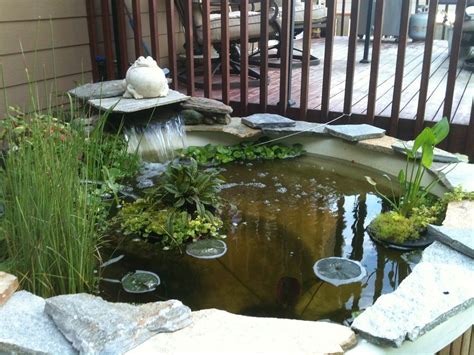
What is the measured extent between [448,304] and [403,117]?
225cm

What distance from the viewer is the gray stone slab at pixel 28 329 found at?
144 cm

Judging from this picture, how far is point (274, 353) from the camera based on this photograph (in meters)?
1.42

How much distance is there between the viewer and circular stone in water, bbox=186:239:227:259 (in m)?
2.30

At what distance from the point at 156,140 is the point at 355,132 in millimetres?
1272

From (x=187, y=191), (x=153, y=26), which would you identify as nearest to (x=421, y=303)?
(x=187, y=191)

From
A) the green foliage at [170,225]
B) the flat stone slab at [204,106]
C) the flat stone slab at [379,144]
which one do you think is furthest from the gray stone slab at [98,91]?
the flat stone slab at [379,144]

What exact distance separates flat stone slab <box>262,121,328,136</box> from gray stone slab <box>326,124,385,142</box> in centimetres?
7

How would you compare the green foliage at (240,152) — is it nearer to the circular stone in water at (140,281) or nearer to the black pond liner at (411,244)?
the black pond liner at (411,244)

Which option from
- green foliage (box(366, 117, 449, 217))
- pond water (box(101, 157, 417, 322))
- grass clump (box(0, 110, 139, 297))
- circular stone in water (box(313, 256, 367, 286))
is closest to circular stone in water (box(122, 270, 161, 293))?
pond water (box(101, 157, 417, 322))

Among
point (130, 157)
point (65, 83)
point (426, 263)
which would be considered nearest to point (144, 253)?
point (130, 157)

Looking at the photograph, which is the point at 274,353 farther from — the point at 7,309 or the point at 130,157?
the point at 130,157

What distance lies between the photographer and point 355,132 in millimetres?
3322

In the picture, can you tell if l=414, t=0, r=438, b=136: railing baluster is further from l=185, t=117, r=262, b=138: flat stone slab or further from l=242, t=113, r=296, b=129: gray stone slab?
l=185, t=117, r=262, b=138: flat stone slab

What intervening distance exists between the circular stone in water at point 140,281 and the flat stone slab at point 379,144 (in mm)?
1671
